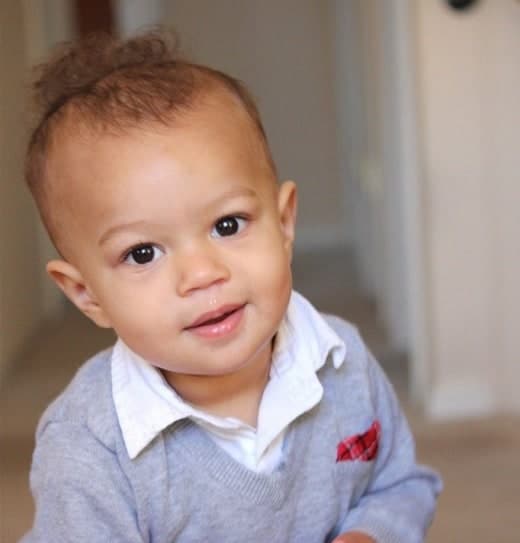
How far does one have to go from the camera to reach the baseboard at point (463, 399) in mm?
2047

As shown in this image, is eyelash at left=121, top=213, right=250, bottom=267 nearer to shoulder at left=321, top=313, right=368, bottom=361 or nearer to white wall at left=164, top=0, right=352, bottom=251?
shoulder at left=321, top=313, right=368, bottom=361

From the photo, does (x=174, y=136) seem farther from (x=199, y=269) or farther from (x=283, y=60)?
(x=283, y=60)

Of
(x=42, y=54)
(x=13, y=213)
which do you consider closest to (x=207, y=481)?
(x=13, y=213)

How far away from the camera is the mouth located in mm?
805

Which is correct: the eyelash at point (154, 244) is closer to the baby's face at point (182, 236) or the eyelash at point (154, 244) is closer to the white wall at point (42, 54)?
the baby's face at point (182, 236)

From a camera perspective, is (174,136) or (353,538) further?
(353,538)

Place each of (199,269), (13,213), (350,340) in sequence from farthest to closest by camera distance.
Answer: (13,213), (350,340), (199,269)

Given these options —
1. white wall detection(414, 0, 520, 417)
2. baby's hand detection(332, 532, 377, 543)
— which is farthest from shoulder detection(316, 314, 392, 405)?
white wall detection(414, 0, 520, 417)

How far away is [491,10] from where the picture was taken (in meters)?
1.84

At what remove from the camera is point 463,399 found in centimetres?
205

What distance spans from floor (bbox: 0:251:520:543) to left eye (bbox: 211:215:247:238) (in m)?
0.95

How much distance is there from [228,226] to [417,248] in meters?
1.26

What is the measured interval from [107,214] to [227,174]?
0.10m

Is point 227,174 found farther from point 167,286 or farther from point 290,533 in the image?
point 290,533
